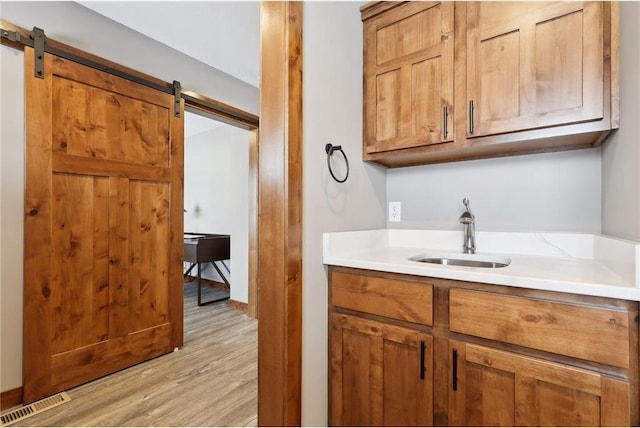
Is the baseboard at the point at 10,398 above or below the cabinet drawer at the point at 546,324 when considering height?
below

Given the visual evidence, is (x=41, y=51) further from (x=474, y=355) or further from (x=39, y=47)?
(x=474, y=355)

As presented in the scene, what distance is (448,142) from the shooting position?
56.6 inches

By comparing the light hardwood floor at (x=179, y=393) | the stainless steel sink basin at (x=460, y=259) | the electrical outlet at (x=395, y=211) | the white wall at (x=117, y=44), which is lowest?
Answer: the light hardwood floor at (x=179, y=393)

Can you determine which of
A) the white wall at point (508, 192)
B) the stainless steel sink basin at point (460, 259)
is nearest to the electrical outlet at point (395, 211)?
the white wall at point (508, 192)

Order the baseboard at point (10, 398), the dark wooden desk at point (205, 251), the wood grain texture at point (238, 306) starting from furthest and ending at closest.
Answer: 1. the dark wooden desk at point (205, 251)
2. the wood grain texture at point (238, 306)
3. the baseboard at point (10, 398)

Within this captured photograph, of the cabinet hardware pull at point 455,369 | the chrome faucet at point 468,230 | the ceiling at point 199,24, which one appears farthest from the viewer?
the ceiling at point 199,24

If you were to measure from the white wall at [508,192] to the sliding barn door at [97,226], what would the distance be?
1.77 m

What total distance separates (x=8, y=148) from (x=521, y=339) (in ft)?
8.46

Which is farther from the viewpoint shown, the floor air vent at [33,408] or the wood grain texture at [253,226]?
the wood grain texture at [253,226]

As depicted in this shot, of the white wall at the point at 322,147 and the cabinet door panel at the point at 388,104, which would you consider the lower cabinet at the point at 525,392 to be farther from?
the cabinet door panel at the point at 388,104

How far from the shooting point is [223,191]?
14.9 feet

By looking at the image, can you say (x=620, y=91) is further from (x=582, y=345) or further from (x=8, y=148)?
(x=8, y=148)

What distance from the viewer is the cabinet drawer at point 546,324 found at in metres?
0.84

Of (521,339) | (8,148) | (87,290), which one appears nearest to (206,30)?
(8,148)
